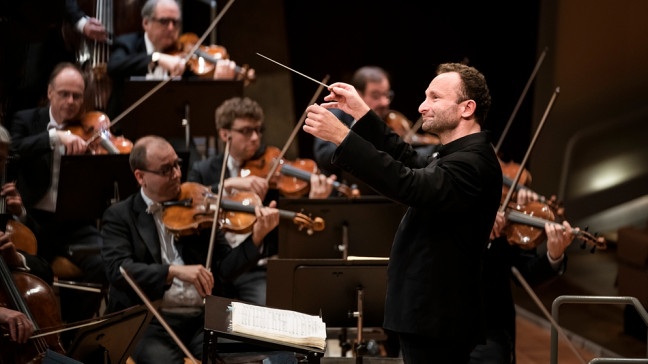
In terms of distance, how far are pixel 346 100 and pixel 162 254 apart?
1.46 meters

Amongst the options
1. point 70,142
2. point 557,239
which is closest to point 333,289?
point 557,239

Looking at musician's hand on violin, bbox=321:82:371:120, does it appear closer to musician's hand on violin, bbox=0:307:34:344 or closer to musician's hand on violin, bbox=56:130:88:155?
musician's hand on violin, bbox=0:307:34:344

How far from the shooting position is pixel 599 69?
5371mm

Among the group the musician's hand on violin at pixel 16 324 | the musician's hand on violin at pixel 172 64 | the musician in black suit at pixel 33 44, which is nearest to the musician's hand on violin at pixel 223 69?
the musician's hand on violin at pixel 172 64

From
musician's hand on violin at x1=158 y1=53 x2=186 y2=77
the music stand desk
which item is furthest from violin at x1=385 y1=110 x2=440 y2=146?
the music stand desk

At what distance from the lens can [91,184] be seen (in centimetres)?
417

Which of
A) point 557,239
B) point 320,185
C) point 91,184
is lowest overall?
point 557,239

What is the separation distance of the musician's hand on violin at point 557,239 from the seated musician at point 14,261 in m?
1.93

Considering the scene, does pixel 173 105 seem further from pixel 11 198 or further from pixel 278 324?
pixel 278 324

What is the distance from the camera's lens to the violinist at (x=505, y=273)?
3523 mm

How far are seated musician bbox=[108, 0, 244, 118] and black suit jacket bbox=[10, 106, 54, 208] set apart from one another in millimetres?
509

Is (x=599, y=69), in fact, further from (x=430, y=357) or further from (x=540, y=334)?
(x=430, y=357)

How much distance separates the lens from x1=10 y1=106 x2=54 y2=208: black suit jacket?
4.28 m

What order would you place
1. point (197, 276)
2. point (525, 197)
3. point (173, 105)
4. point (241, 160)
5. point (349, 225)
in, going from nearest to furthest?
point (197, 276) < point (349, 225) < point (525, 197) < point (241, 160) < point (173, 105)
